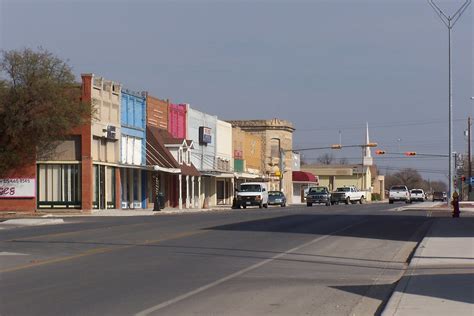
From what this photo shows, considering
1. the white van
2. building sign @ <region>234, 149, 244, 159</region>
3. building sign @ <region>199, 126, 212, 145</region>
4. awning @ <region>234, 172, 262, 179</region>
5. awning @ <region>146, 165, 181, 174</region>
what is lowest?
the white van

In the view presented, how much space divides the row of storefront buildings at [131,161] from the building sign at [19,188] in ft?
0.21

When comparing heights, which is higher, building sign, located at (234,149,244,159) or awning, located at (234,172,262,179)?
building sign, located at (234,149,244,159)

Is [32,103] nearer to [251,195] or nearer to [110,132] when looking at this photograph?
[110,132]

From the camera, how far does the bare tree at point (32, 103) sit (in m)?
46.3

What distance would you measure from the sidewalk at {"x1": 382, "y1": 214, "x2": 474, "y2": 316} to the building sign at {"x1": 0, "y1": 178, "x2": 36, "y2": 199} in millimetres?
33311

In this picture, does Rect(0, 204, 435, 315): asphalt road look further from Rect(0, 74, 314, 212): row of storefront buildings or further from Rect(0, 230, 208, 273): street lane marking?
Rect(0, 74, 314, 212): row of storefront buildings

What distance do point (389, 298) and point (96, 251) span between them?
10.2 m

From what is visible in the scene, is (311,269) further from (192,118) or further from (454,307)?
(192,118)

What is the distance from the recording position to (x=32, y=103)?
46562 millimetres

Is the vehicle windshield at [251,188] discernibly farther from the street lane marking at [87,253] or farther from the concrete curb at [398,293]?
the concrete curb at [398,293]

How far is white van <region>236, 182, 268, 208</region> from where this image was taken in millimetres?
64688

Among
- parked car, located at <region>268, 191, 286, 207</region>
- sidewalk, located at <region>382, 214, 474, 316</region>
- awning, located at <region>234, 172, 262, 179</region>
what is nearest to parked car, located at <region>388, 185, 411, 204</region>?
awning, located at <region>234, 172, 262, 179</region>

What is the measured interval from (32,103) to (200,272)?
1295 inches

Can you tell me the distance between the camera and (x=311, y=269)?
55.8 feet
